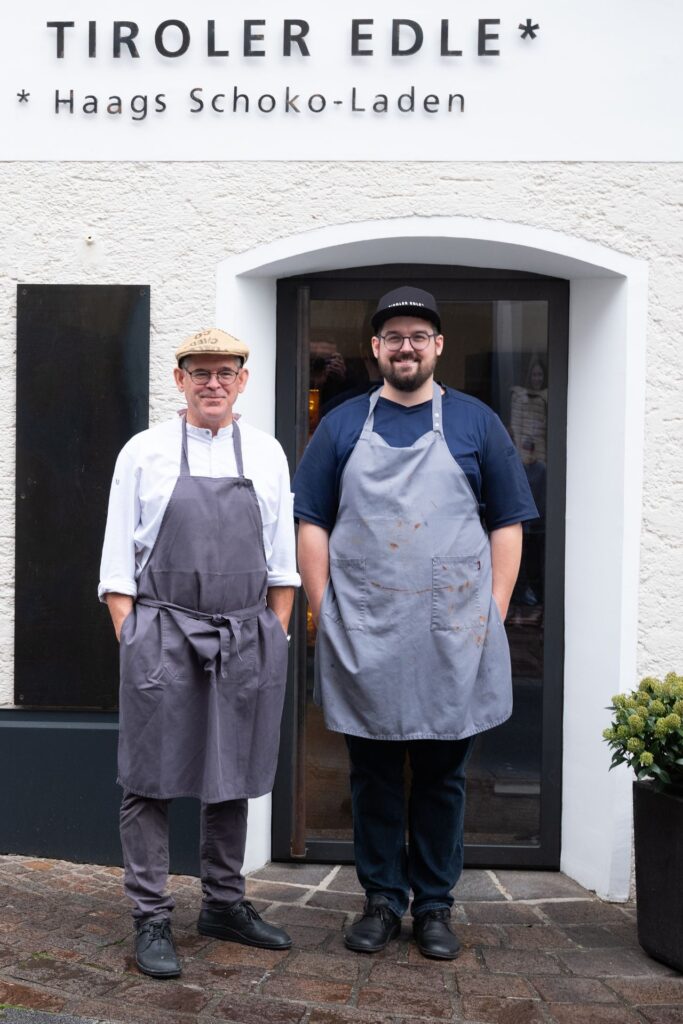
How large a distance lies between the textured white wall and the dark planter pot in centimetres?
80

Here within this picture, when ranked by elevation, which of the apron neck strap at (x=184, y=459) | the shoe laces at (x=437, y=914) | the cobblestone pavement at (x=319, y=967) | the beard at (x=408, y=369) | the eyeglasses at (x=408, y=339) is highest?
the eyeglasses at (x=408, y=339)

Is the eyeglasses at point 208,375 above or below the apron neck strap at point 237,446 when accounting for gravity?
above

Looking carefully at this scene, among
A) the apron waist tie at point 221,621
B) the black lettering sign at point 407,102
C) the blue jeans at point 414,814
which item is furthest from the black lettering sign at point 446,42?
the blue jeans at point 414,814

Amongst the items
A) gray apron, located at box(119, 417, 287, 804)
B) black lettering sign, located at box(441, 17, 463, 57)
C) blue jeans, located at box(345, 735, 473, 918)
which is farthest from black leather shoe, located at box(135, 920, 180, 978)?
black lettering sign, located at box(441, 17, 463, 57)

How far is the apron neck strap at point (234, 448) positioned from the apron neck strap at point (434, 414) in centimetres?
41

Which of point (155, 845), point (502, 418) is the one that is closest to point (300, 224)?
point (502, 418)

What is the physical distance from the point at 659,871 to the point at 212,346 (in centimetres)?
219

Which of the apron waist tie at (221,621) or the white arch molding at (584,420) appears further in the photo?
the white arch molding at (584,420)

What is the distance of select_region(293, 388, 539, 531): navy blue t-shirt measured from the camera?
3.90 meters

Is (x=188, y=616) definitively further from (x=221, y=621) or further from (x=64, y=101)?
(x=64, y=101)

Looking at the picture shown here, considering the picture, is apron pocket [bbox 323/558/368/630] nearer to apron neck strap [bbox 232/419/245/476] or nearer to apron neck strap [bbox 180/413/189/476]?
apron neck strap [bbox 232/419/245/476]

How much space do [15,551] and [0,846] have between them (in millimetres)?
1163

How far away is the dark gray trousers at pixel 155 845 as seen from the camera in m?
3.73

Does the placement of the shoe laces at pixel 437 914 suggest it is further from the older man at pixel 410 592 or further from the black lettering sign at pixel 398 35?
the black lettering sign at pixel 398 35
